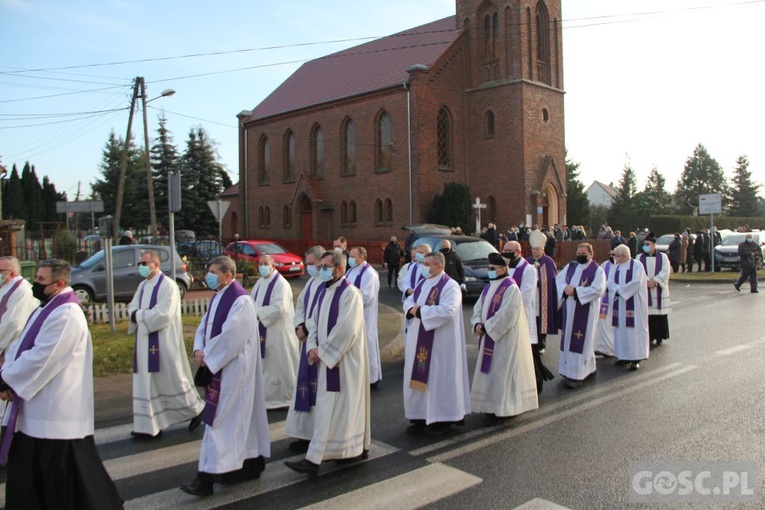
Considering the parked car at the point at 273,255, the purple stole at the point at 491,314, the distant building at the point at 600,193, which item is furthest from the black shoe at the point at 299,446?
the distant building at the point at 600,193

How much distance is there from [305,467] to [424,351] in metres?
1.86

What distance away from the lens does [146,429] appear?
21.2ft

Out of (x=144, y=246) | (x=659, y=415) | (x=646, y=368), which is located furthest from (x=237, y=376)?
(x=144, y=246)

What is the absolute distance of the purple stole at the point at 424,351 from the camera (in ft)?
21.2

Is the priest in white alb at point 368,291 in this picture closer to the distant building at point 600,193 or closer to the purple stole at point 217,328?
the purple stole at point 217,328

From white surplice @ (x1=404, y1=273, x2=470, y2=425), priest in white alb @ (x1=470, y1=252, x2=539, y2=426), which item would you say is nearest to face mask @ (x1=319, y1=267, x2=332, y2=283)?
white surplice @ (x1=404, y1=273, x2=470, y2=425)

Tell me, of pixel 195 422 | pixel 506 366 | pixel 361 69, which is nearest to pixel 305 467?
pixel 195 422

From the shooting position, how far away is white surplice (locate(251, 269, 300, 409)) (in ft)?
25.2

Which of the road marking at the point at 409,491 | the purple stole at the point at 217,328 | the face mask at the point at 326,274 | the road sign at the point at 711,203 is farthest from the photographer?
the road sign at the point at 711,203

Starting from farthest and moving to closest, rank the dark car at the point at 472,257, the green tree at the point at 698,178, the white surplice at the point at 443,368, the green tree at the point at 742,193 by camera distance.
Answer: the green tree at the point at 698,178 < the green tree at the point at 742,193 < the dark car at the point at 472,257 < the white surplice at the point at 443,368

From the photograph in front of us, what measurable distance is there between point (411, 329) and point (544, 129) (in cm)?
2821

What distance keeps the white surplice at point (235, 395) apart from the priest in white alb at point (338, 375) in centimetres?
44

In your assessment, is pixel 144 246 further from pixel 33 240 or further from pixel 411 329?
pixel 411 329

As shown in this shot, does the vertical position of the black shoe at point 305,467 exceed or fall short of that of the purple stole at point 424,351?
it falls short
